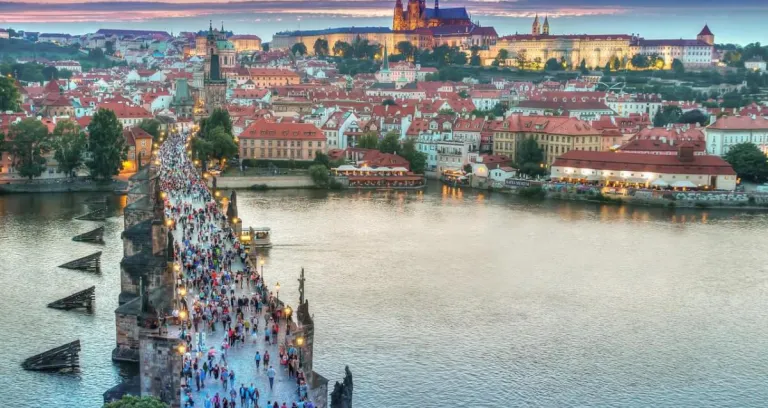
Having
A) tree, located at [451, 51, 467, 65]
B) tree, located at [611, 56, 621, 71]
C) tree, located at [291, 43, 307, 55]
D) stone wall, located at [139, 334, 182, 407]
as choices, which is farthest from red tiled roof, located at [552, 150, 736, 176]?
tree, located at [291, 43, 307, 55]

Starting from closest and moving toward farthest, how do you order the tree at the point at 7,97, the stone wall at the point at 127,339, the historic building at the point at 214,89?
the stone wall at the point at 127,339
the tree at the point at 7,97
the historic building at the point at 214,89

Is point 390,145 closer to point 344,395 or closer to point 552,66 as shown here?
point 344,395

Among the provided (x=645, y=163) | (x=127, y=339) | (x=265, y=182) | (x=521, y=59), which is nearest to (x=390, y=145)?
(x=265, y=182)

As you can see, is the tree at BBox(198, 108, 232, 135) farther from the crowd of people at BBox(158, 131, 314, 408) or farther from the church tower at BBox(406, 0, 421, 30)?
the church tower at BBox(406, 0, 421, 30)

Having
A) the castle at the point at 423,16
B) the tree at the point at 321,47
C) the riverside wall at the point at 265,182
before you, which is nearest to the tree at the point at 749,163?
the riverside wall at the point at 265,182

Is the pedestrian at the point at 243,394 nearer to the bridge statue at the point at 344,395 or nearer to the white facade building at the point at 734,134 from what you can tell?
the bridge statue at the point at 344,395

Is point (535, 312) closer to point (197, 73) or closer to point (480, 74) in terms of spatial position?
point (197, 73)
